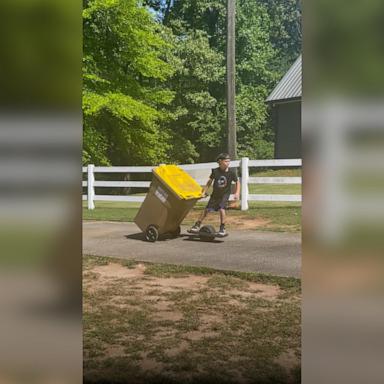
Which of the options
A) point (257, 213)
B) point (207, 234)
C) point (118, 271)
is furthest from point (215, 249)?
point (257, 213)

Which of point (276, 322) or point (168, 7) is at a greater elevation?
point (168, 7)

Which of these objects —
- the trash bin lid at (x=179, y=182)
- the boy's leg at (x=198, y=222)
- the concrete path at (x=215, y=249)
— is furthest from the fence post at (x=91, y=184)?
the boy's leg at (x=198, y=222)

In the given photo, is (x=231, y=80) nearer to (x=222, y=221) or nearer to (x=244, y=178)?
(x=244, y=178)

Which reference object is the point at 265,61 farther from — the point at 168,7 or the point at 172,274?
the point at 172,274

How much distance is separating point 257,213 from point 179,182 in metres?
1.15

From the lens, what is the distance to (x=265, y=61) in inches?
273
